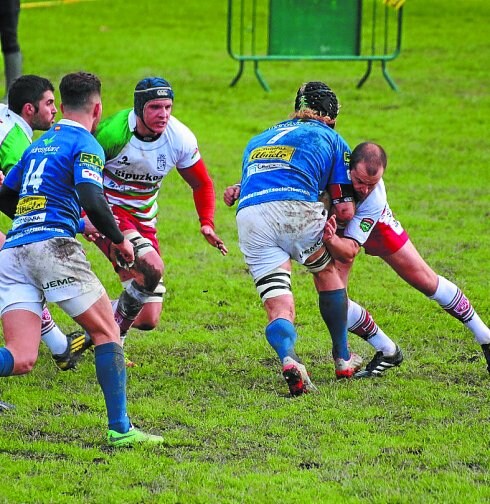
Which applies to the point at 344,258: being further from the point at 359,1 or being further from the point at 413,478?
the point at 359,1

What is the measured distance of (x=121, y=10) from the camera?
86.5 feet

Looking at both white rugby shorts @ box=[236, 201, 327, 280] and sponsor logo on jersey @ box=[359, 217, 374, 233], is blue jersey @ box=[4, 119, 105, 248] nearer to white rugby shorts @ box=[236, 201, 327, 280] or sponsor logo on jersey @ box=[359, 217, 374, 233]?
white rugby shorts @ box=[236, 201, 327, 280]

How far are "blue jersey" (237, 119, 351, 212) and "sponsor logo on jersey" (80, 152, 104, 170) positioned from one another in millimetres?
1391

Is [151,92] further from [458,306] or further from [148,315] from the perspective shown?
[458,306]

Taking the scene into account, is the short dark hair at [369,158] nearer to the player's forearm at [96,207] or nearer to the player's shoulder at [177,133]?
the player's shoulder at [177,133]

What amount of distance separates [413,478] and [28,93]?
3.38 metres

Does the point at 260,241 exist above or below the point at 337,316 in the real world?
above

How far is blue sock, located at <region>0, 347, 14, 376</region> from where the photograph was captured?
19.3 ft

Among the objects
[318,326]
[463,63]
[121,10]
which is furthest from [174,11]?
[318,326]

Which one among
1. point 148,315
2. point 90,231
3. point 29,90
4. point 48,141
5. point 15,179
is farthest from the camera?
point 148,315

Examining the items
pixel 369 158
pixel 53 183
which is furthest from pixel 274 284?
pixel 53 183

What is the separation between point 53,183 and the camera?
19.5 feet

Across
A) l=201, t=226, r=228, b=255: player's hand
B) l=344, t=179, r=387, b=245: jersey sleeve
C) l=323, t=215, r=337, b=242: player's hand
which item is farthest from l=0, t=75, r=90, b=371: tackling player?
l=344, t=179, r=387, b=245: jersey sleeve

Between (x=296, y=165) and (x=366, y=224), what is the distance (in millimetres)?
597
